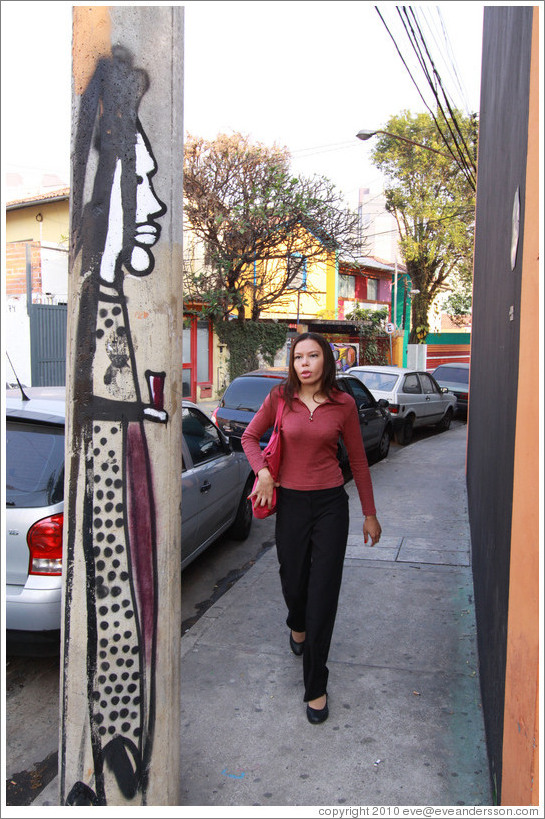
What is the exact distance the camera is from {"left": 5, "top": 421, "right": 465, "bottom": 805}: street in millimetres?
3082

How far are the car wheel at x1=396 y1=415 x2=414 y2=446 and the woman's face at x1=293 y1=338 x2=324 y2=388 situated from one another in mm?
9884

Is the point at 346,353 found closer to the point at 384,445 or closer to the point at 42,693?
the point at 384,445

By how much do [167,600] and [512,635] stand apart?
1207mm

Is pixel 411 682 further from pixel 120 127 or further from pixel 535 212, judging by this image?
pixel 120 127

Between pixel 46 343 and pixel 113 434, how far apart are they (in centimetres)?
1400

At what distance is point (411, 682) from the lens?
3699mm

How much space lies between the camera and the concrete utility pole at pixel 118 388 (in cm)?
221

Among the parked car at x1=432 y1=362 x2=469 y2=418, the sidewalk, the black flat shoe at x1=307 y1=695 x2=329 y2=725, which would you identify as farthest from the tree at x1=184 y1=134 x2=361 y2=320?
the black flat shoe at x1=307 y1=695 x2=329 y2=725

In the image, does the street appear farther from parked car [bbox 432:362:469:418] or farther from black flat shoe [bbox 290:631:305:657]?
parked car [bbox 432:362:469:418]

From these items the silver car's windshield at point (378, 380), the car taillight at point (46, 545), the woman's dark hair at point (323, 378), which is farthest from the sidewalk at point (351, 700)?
the silver car's windshield at point (378, 380)

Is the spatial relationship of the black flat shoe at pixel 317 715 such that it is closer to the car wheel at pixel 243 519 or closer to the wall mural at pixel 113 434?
the wall mural at pixel 113 434

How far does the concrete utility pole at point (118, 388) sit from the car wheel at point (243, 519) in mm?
4194

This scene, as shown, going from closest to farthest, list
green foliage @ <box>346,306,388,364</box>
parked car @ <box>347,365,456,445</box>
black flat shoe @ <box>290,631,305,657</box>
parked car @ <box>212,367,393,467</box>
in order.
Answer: black flat shoe @ <box>290,631,305,657</box>
parked car @ <box>212,367,393,467</box>
parked car @ <box>347,365,456,445</box>
green foliage @ <box>346,306,388,364</box>

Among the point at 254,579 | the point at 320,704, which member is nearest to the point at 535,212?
the point at 320,704
